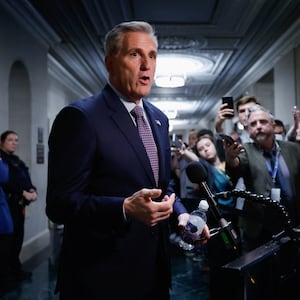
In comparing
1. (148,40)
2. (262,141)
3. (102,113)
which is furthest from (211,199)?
(262,141)

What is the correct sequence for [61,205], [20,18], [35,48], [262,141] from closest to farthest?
[61,205], [262,141], [20,18], [35,48]

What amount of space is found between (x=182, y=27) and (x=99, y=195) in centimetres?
449

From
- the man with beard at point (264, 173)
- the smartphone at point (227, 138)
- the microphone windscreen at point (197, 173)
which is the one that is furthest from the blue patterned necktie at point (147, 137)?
the man with beard at point (264, 173)

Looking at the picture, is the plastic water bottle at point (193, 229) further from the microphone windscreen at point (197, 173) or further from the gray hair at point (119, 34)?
the gray hair at point (119, 34)

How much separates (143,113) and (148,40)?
0.22 meters

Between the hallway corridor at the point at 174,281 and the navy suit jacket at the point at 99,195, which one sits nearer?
the navy suit jacket at the point at 99,195

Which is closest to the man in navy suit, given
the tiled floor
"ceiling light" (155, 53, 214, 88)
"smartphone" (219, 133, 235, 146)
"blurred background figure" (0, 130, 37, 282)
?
"smartphone" (219, 133, 235, 146)

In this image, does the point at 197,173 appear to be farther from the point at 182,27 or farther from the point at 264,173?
the point at 182,27

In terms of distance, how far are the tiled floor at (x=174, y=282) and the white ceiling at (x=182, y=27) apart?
9.24 feet

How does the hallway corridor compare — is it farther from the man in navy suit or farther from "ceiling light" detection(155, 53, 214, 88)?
"ceiling light" detection(155, 53, 214, 88)

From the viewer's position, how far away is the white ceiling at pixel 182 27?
4445 mm

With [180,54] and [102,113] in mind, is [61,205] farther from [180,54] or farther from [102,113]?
[180,54]

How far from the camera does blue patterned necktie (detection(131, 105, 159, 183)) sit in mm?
1188

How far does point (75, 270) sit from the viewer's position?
110 centimetres
